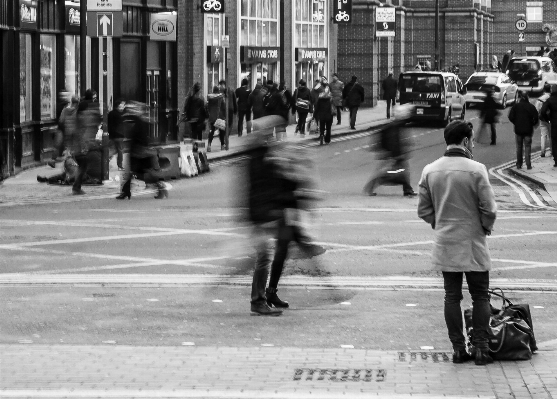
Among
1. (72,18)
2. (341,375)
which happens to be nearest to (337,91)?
(72,18)

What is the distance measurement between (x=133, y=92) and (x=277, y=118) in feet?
76.9

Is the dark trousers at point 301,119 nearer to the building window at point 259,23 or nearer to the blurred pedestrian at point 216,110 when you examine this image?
the blurred pedestrian at point 216,110

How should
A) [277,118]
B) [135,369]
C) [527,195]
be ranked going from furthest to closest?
[527,195] → [277,118] → [135,369]

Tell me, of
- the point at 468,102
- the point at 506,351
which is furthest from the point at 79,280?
the point at 468,102

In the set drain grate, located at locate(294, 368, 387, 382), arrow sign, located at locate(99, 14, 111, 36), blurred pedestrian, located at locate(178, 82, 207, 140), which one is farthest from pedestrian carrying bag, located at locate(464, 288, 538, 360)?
blurred pedestrian, located at locate(178, 82, 207, 140)

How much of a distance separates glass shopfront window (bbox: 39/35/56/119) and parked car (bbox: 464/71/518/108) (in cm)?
2718

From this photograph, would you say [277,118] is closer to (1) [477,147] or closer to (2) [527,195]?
(2) [527,195]

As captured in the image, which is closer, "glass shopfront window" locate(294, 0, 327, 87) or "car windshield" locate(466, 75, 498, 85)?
"glass shopfront window" locate(294, 0, 327, 87)

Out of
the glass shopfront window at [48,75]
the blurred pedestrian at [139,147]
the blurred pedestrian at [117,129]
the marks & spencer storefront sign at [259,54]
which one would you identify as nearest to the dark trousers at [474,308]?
the blurred pedestrian at [139,147]

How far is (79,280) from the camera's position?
13.4 metres

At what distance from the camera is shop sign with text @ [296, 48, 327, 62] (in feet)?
162

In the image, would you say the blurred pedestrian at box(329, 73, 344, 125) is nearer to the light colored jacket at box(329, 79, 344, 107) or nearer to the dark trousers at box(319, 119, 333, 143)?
the light colored jacket at box(329, 79, 344, 107)

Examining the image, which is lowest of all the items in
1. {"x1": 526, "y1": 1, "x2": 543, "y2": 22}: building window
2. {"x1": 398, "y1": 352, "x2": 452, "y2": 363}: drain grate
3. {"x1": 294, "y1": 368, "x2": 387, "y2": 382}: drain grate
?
{"x1": 398, "y1": 352, "x2": 452, "y2": 363}: drain grate

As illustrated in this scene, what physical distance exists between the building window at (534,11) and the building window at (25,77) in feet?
218
